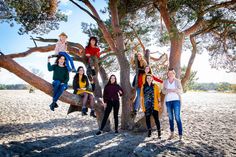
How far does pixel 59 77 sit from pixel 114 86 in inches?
68.2

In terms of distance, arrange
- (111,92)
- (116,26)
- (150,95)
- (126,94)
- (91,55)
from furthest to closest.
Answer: (116,26), (126,94), (91,55), (111,92), (150,95)

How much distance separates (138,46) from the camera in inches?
521

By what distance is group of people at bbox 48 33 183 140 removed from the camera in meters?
6.85

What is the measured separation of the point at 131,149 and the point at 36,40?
4657 mm

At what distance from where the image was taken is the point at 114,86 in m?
7.75

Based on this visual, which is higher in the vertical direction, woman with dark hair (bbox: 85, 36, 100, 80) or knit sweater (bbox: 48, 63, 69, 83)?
woman with dark hair (bbox: 85, 36, 100, 80)

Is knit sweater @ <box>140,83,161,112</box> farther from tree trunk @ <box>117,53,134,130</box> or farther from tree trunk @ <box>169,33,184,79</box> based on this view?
tree trunk @ <box>169,33,184,79</box>

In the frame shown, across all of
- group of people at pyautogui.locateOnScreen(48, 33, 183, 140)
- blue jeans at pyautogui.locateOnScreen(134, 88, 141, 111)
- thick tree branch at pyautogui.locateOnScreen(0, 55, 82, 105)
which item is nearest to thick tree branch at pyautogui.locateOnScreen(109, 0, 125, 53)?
group of people at pyautogui.locateOnScreen(48, 33, 183, 140)

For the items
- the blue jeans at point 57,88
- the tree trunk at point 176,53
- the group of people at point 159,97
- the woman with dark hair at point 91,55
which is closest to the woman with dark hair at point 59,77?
the blue jeans at point 57,88

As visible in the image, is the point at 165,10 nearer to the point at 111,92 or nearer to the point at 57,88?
the point at 111,92

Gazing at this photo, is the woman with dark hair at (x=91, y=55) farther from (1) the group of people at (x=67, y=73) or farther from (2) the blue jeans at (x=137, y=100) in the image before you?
(2) the blue jeans at (x=137, y=100)

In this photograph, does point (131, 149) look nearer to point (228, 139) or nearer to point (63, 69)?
point (63, 69)

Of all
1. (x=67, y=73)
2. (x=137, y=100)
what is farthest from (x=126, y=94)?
(x=67, y=73)

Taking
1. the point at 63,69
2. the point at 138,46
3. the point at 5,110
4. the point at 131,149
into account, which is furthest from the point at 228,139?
the point at 5,110
